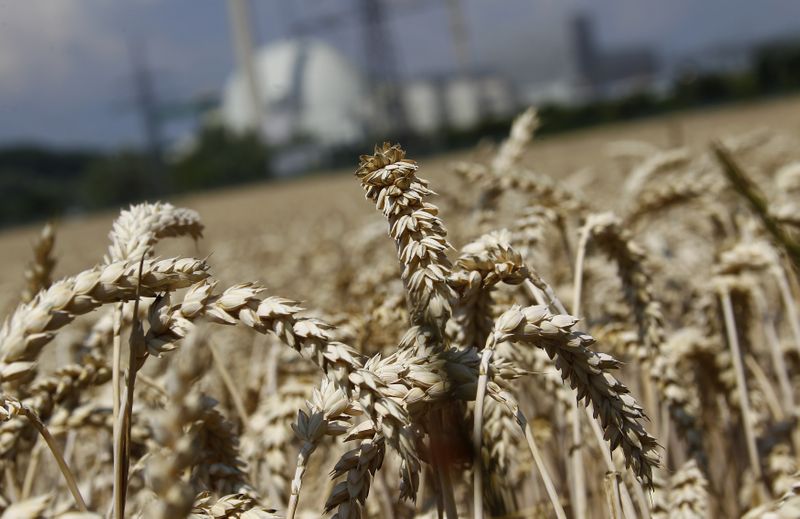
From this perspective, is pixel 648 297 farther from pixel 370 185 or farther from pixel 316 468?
pixel 316 468

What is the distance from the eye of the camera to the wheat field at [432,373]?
73 centimetres

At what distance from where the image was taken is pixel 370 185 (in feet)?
2.58

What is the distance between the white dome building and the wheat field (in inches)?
2161

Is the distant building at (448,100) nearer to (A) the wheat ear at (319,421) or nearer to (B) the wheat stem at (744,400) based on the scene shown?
(B) the wheat stem at (744,400)

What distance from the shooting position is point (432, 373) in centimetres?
76

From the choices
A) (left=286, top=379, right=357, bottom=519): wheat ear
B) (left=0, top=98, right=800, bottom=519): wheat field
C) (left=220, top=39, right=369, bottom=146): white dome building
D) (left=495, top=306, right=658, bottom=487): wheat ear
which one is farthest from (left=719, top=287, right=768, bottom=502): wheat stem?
(left=220, top=39, right=369, bottom=146): white dome building

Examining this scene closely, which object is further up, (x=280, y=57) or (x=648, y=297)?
(x=280, y=57)

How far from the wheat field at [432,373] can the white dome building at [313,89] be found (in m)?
54.9

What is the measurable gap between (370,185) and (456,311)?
289 millimetres

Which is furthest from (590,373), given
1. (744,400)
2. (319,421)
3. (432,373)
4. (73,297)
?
(744,400)

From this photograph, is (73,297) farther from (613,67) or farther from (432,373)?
(613,67)

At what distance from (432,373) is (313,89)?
212ft

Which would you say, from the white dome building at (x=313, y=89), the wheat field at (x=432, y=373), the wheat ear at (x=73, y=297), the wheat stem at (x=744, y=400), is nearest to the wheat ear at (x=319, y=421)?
the wheat field at (x=432, y=373)

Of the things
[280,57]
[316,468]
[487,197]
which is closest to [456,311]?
[487,197]
